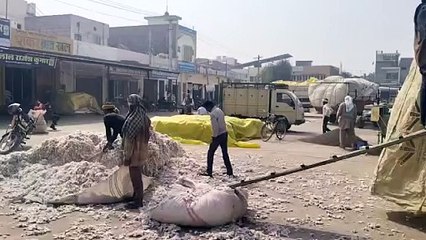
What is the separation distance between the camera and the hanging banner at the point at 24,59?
74.9 feet

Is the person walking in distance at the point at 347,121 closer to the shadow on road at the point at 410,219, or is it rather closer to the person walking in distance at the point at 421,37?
the shadow on road at the point at 410,219

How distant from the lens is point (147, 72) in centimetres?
3684

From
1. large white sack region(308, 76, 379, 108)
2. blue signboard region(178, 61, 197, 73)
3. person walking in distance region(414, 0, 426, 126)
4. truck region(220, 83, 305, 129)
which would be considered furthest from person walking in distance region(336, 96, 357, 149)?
blue signboard region(178, 61, 197, 73)

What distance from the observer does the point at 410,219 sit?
23.4 ft

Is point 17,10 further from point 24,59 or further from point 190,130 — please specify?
point 190,130

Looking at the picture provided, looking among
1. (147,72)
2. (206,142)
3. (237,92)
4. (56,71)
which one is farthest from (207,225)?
(147,72)

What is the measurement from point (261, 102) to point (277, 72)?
51.7 metres

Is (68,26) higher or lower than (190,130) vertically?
higher

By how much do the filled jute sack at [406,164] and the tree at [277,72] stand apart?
65035 millimetres

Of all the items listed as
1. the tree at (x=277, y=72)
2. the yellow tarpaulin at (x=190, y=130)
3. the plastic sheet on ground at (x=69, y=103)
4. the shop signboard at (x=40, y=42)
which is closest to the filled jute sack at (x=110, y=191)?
the yellow tarpaulin at (x=190, y=130)

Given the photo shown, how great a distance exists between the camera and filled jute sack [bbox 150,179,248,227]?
599 centimetres

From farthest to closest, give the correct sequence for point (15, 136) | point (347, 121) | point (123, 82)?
point (123, 82)
point (347, 121)
point (15, 136)

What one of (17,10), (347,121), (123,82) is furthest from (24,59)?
(17,10)

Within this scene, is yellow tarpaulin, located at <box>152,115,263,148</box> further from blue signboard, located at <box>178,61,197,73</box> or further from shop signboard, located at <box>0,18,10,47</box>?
blue signboard, located at <box>178,61,197,73</box>
